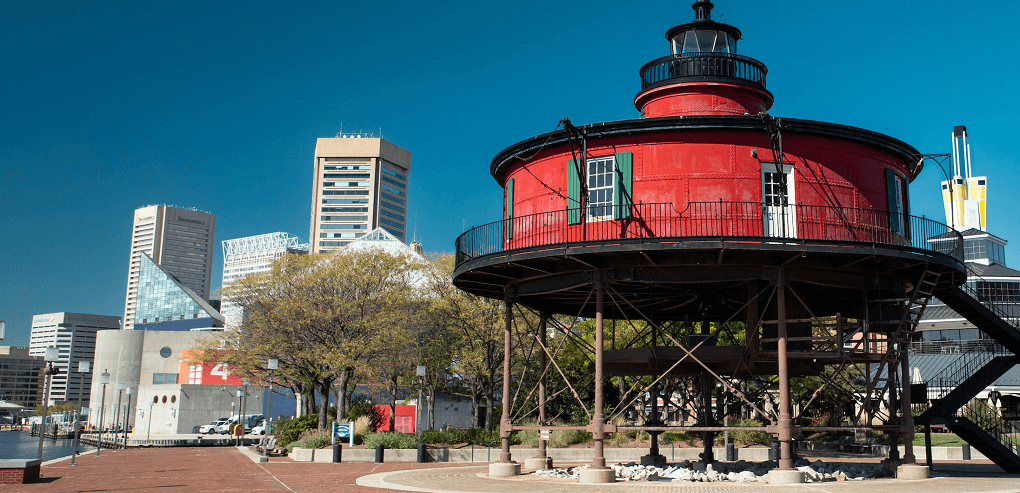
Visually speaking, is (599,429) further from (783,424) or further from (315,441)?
(315,441)

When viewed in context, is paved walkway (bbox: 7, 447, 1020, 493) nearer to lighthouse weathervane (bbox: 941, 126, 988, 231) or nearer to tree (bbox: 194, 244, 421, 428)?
tree (bbox: 194, 244, 421, 428)

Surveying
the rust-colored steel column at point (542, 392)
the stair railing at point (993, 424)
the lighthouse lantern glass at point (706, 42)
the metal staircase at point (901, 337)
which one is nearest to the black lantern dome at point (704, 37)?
the lighthouse lantern glass at point (706, 42)

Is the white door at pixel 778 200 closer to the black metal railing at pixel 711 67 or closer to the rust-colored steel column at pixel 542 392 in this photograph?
the black metal railing at pixel 711 67

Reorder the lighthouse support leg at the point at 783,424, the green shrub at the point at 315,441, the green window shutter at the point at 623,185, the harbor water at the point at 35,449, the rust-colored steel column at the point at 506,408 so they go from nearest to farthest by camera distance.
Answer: the lighthouse support leg at the point at 783,424
the green window shutter at the point at 623,185
the rust-colored steel column at the point at 506,408
the green shrub at the point at 315,441
the harbor water at the point at 35,449

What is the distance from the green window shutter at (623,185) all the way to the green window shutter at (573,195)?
1.03m

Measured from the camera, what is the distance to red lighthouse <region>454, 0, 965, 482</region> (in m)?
22.4

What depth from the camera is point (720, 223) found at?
880 inches

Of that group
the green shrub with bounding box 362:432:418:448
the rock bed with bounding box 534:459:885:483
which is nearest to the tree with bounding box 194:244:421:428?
the green shrub with bounding box 362:432:418:448

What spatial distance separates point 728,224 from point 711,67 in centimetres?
Answer: 578

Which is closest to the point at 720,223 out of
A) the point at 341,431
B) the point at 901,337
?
the point at 901,337

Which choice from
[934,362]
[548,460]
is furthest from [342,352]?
[934,362]

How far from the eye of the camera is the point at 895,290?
24.8 m

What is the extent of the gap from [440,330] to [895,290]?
26983mm

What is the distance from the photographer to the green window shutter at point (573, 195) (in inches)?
949
